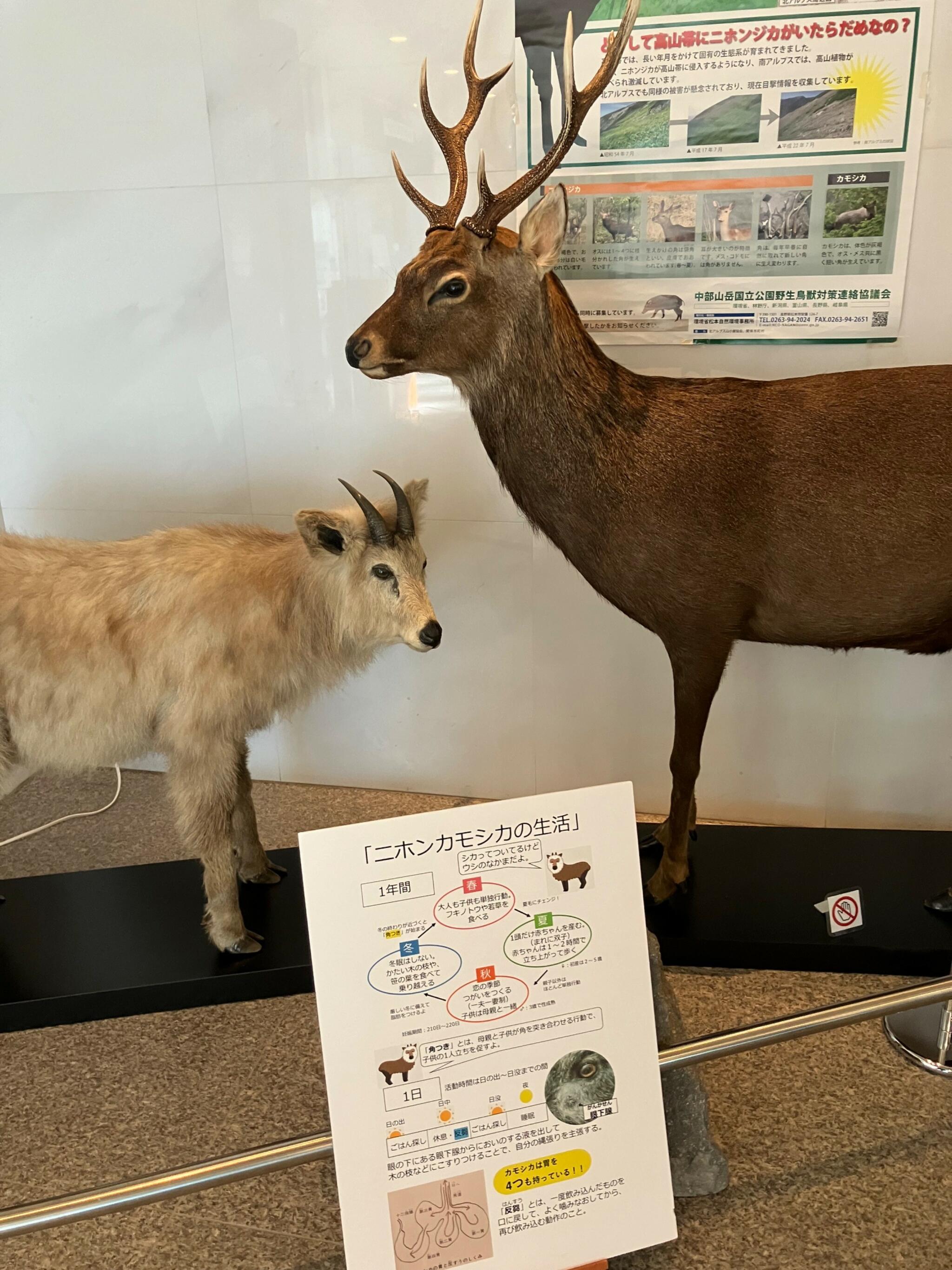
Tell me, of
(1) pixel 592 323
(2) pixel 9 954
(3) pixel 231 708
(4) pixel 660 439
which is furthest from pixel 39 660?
(1) pixel 592 323

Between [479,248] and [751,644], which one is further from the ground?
[479,248]

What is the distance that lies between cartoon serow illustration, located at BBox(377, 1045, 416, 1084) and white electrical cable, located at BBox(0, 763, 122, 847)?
1.72 metres

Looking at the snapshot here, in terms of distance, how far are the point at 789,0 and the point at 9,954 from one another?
2.71 meters

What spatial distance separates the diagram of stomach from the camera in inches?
50.0

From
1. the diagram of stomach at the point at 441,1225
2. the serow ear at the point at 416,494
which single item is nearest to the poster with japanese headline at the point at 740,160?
the serow ear at the point at 416,494

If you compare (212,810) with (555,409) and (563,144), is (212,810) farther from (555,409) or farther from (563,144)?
(563,144)

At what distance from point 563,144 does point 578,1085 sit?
1539mm

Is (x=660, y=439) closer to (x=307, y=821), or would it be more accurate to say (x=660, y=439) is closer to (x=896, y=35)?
(x=896, y=35)

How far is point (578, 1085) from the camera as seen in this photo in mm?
1323

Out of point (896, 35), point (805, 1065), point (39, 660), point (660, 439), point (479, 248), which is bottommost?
point (805, 1065)

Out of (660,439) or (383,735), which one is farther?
(383,735)

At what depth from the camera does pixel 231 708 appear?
190 cm

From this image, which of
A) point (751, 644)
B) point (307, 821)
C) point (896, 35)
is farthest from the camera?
point (307, 821)

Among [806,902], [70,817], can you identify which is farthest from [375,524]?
[70,817]
